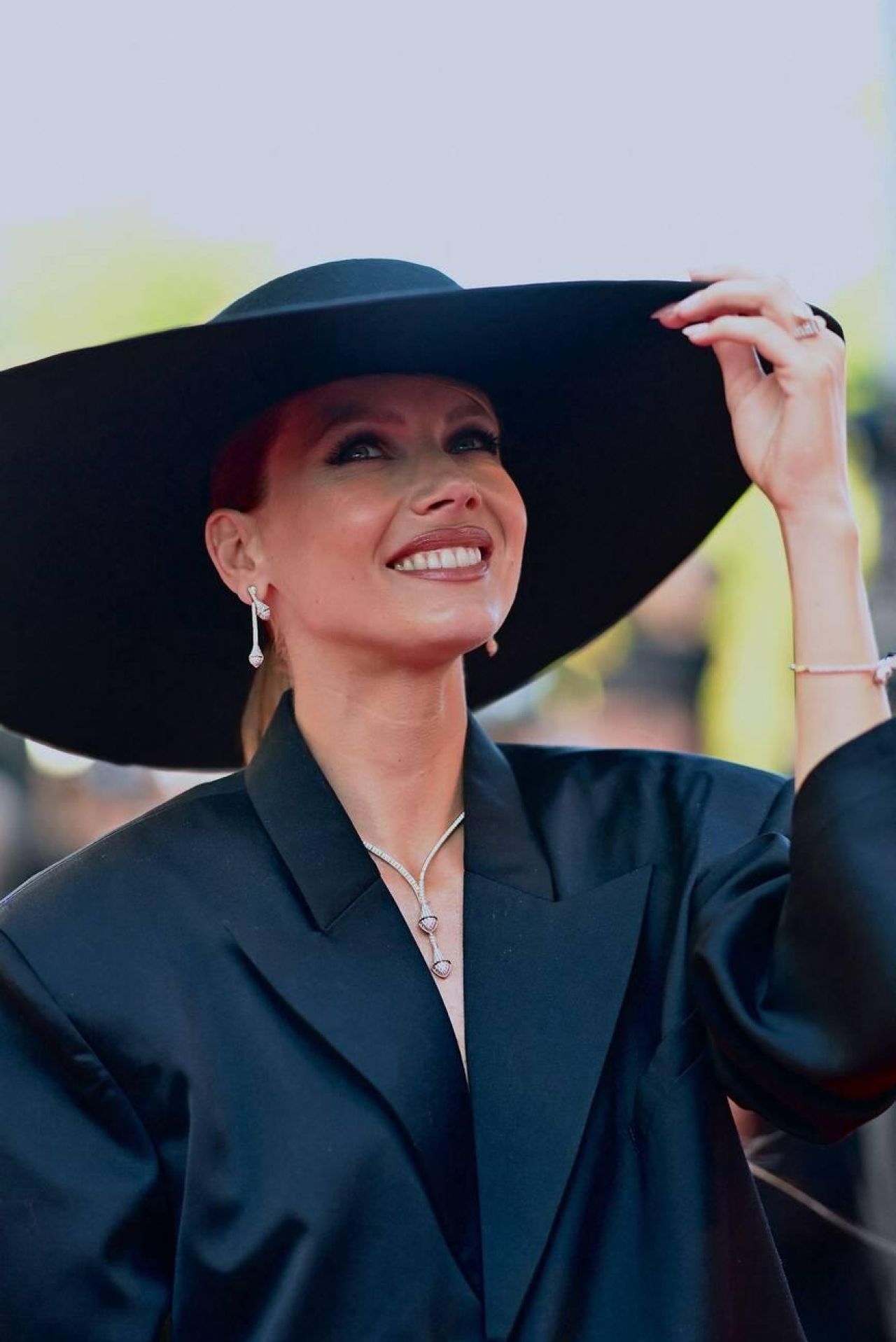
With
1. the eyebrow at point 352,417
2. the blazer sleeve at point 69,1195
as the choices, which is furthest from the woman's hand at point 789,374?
the blazer sleeve at point 69,1195

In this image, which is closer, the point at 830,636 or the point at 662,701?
the point at 830,636

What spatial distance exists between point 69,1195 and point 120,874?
1.28 feet

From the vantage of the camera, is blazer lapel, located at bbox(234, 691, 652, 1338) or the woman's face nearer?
blazer lapel, located at bbox(234, 691, 652, 1338)

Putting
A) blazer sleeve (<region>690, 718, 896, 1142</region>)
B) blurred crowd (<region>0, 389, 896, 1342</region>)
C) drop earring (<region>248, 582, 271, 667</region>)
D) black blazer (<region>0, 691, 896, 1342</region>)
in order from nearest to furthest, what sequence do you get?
blazer sleeve (<region>690, 718, 896, 1142</region>), black blazer (<region>0, 691, 896, 1342</region>), drop earring (<region>248, 582, 271, 667</region>), blurred crowd (<region>0, 389, 896, 1342</region>)

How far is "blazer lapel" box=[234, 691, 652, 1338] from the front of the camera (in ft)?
7.03

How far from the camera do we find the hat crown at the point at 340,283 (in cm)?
230

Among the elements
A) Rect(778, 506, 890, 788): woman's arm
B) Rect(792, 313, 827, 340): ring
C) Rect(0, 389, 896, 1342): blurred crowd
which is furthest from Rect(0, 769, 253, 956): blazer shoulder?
Rect(0, 389, 896, 1342): blurred crowd

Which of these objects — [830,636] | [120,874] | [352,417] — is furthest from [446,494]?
[120,874]

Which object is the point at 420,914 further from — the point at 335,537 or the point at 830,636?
the point at 830,636

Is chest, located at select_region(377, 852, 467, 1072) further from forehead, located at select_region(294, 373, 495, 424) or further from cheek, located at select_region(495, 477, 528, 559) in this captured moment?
forehead, located at select_region(294, 373, 495, 424)

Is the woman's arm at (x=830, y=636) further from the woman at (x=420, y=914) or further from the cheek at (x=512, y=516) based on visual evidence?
the cheek at (x=512, y=516)

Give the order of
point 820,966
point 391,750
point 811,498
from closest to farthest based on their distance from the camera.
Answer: point 820,966 → point 811,498 → point 391,750

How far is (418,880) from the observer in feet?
7.93

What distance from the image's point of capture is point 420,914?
2.38m
